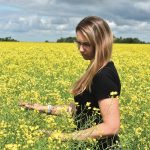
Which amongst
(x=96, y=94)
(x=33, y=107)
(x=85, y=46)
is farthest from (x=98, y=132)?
(x=33, y=107)

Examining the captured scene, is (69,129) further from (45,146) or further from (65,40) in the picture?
(65,40)

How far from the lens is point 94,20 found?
10.9 ft

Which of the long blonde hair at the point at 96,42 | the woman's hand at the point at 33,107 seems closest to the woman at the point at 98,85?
the long blonde hair at the point at 96,42

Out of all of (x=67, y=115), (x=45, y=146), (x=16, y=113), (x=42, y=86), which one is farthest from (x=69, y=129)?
(x=42, y=86)

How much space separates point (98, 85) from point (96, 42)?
27 centimetres

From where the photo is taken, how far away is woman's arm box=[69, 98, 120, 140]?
10.00 feet

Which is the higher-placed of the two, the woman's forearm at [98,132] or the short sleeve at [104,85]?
the short sleeve at [104,85]

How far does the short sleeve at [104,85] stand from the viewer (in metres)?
3.17

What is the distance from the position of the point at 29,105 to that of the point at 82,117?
39 centimetres

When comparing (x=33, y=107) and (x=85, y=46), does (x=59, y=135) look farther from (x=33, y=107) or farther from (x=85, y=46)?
(x=33, y=107)

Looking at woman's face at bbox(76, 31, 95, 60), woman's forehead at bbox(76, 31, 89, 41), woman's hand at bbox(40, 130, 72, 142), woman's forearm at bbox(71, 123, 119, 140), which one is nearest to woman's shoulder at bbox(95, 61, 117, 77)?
woman's face at bbox(76, 31, 95, 60)

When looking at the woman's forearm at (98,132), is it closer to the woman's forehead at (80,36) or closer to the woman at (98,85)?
the woman at (98,85)

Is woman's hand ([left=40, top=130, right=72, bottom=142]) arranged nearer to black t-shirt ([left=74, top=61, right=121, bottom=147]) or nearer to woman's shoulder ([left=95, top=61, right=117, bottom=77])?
black t-shirt ([left=74, top=61, right=121, bottom=147])

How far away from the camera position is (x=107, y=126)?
305 centimetres
